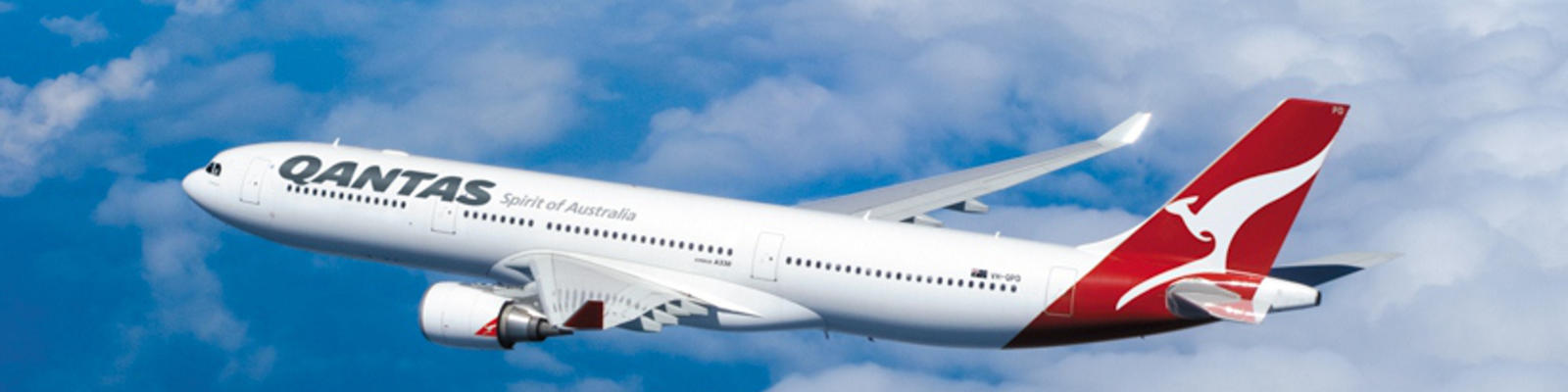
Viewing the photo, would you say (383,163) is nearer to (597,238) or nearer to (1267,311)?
(597,238)

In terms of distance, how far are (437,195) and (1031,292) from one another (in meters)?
15.4

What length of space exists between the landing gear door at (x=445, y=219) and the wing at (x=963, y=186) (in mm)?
9691

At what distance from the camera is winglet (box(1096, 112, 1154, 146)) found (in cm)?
5644

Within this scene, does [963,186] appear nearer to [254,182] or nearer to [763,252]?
[763,252]

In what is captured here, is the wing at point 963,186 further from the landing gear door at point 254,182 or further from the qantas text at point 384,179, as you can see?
the landing gear door at point 254,182

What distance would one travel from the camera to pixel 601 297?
45.9 meters

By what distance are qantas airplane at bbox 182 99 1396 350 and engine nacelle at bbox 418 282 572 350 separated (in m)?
0.05

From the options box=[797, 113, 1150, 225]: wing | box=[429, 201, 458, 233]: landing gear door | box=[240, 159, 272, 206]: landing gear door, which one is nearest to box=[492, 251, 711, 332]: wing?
box=[429, 201, 458, 233]: landing gear door

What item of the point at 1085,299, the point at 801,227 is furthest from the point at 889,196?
the point at 1085,299

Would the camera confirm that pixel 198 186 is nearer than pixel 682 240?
No

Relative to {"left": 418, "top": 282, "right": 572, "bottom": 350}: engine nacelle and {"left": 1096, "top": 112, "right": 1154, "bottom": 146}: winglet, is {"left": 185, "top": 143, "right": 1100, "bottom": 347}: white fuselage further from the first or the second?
{"left": 1096, "top": 112, "right": 1154, "bottom": 146}: winglet

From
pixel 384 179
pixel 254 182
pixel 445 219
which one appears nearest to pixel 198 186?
pixel 254 182

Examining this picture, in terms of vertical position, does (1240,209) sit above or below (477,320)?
above

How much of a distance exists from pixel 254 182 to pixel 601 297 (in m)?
11.5
